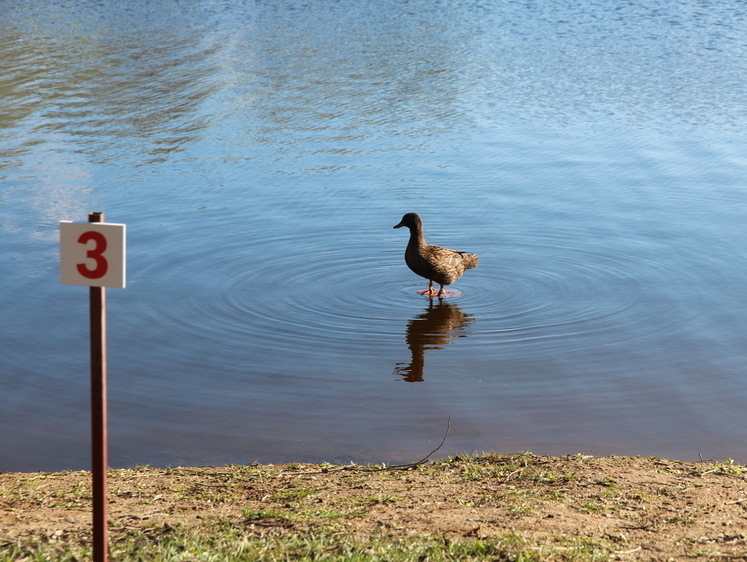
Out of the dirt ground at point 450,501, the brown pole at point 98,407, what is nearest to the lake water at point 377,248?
the dirt ground at point 450,501

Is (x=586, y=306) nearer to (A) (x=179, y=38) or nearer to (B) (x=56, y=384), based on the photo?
(B) (x=56, y=384)

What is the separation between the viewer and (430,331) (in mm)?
11383

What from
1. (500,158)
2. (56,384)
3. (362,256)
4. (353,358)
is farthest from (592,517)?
(500,158)

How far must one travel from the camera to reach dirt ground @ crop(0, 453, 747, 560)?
17.9 feet

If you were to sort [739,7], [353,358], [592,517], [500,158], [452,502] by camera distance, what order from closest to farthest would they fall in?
[592,517] < [452,502] < [353,358] < [500,158] < [739,7]

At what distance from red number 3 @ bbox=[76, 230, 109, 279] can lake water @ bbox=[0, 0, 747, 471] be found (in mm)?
4197

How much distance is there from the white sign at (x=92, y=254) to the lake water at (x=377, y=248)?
13.7 feet

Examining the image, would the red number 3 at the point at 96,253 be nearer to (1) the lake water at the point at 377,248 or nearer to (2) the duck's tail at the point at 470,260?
(1) the lake water at the point at 377,248

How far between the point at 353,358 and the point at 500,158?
10.2 metres

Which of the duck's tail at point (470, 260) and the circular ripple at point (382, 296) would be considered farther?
the duck's tail at point (470, 260)

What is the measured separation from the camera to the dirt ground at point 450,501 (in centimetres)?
547

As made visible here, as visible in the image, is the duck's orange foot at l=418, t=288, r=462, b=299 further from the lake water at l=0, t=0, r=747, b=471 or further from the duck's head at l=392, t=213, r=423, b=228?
the duck's head at l=392, t=213, r=423, b=228

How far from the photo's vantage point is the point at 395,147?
20422 millimetres

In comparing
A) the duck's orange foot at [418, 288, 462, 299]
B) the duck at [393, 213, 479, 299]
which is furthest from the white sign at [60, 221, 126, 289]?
the duck's orange foot at [418, 288, 462, 299]
